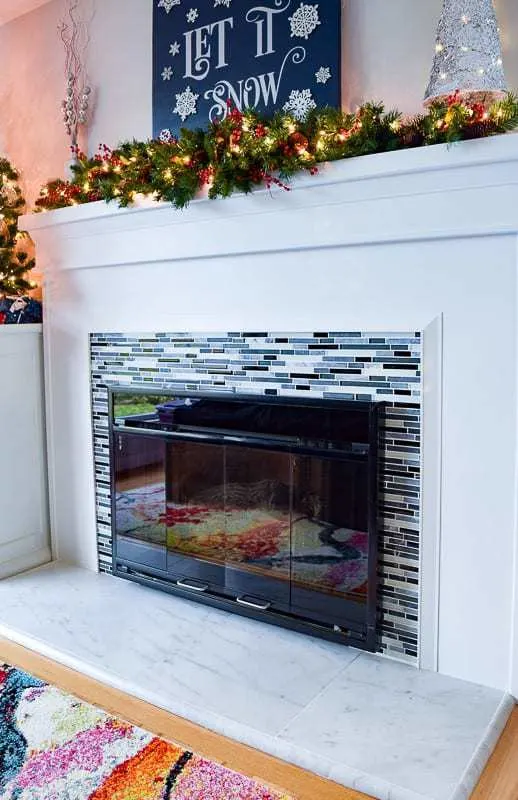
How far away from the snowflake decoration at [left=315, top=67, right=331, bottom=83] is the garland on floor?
0.24 metres

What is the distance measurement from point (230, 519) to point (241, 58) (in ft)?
5.68

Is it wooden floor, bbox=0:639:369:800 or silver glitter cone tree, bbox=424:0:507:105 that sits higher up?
silver glitter cone tree, bbox=424:0:507:105

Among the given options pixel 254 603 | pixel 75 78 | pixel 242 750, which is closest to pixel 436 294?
pixel 254 603

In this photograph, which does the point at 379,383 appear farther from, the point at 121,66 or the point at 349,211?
the point at 121,66

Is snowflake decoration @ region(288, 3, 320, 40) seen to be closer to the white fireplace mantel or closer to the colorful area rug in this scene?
the white fireplace mantel

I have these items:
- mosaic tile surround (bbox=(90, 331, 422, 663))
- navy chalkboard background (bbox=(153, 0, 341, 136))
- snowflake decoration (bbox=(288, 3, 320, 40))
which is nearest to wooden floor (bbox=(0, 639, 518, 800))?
mosaic tile surround (bbox=(90, 331, 422, 663))

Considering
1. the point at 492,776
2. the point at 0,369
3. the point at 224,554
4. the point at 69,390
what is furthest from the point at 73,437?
the point at 492,776

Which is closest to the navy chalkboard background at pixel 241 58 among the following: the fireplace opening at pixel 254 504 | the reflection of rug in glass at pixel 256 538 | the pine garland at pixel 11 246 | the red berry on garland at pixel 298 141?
the red berry on garland at pixel 298 141

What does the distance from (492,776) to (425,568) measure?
1.94 feet

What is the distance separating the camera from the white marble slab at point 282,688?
1.71 metres

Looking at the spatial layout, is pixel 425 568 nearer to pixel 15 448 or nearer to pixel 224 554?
pixel 224 554

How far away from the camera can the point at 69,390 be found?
119 inches

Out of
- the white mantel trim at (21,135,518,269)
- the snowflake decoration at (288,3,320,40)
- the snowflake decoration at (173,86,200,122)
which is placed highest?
the snowflake decoration at (288,3,320,40)

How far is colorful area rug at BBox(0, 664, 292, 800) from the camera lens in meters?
1.66
